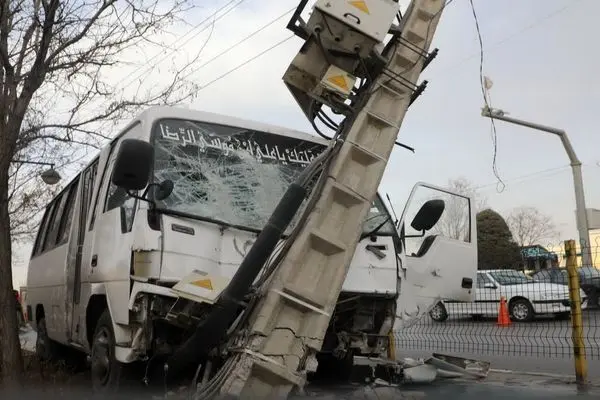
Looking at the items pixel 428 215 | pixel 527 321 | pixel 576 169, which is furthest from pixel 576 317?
pixel 576 169

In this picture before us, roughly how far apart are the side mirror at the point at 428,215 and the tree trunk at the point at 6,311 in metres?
4.43

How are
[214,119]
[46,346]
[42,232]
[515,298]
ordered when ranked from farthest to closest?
[515,298], [42,232], [46,346], [214,119]

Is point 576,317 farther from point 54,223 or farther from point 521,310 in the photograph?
point 521,310

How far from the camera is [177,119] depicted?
200 inches

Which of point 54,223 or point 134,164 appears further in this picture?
point 54,223

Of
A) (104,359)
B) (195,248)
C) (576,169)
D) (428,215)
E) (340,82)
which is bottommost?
(104,359)

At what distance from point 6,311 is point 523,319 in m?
12.3

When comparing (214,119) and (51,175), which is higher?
(51,175)

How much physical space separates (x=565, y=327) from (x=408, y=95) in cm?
843

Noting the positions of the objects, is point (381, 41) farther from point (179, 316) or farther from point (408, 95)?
point (179, 316)

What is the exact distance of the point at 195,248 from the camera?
4383 mm

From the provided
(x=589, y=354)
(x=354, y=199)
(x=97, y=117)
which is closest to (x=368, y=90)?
(x=354, y=199)

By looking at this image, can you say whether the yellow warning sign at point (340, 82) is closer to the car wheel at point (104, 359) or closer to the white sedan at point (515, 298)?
the car wheel at point (104, 359)

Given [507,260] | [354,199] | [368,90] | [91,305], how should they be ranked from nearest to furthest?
[354,199], [368,90], [91,305], [507,260]
